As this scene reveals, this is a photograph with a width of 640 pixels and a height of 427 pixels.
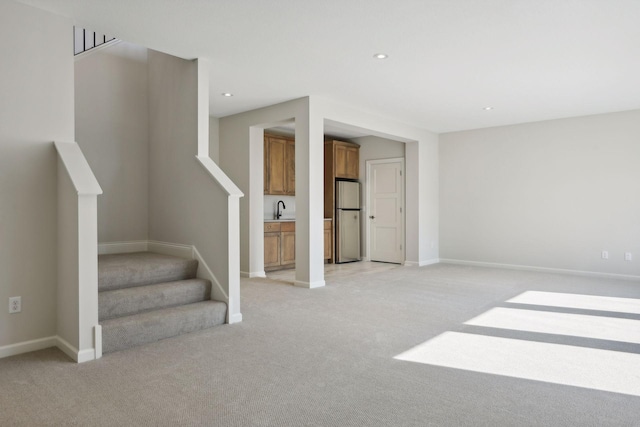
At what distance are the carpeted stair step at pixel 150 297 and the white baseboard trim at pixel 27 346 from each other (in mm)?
380

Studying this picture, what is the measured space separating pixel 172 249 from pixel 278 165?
310 centimetres

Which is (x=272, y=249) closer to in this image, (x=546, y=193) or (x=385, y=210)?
(x=385, y=210)

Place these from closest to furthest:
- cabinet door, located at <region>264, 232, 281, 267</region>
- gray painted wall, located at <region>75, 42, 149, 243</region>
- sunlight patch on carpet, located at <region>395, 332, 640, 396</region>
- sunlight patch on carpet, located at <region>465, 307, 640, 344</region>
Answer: sunlight patch on carpet, located at <region>395, 332, 640, 396</region>
sunlight patch on carpet, located at <region>465, 307, 640, 344</region>
gray painted wall, located at <region>75, 42, 149, 243</region>
cabinet door, located at <region>264, 232, 281, 267</region>

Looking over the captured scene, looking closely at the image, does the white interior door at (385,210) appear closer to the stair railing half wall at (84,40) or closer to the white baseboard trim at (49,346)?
the stair railing half wall at (84,40)

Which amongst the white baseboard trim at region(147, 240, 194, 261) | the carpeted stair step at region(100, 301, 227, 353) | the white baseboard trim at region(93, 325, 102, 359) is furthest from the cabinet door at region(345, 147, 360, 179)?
the white baseboard trim at region(93, 325, 102, 359)

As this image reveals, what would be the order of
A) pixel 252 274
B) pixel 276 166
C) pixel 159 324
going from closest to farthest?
pixel 159 324
pixel 252 274
pixel 276 166

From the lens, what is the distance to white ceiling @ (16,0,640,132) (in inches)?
119

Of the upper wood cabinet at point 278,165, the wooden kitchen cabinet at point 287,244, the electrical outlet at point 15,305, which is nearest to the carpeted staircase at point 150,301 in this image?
the electrical outlet at point 15,305

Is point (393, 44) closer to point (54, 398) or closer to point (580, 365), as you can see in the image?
point (580, 365)

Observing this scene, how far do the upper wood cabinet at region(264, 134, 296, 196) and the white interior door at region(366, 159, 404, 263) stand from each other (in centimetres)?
187

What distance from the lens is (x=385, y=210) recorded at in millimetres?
8180

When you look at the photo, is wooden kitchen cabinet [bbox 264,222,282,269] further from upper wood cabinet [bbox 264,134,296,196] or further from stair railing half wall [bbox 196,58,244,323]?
stair railing half wall [bbox 196,58,244,323]

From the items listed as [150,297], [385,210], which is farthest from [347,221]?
[150,297]

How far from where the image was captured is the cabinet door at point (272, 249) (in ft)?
21.6
